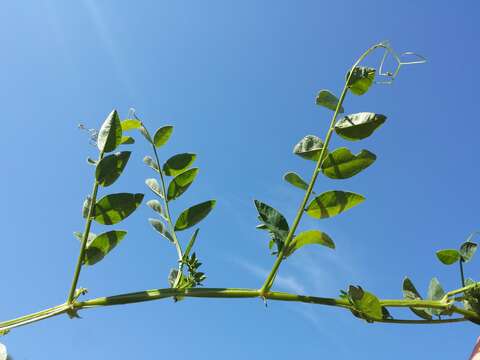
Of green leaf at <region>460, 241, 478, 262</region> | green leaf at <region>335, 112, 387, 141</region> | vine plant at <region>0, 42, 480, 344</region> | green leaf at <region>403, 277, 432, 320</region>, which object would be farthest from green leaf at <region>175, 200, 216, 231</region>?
green leaf at <region>460, 241, 478, 262</region>

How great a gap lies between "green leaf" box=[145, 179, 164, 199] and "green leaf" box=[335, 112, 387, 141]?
21.0 inches

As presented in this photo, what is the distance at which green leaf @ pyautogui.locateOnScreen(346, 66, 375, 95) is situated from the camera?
1084 mm

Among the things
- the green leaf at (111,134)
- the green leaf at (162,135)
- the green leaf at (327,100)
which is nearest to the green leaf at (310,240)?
the green leaf at (327,100)

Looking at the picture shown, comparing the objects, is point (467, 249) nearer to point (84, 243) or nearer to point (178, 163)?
point (178, 163)

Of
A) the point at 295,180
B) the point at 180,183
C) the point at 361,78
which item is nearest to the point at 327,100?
the point at 361,78

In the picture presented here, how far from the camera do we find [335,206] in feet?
3.39

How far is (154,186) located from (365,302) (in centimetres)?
67

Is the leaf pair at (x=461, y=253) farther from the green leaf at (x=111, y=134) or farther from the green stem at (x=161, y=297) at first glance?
the green leaf at (x=111, y=134)

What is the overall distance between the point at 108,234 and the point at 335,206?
1.62 feet

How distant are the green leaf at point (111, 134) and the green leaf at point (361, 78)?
0.54 metres

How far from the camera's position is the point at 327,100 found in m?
1.14

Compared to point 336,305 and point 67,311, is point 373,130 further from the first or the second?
point 67,311

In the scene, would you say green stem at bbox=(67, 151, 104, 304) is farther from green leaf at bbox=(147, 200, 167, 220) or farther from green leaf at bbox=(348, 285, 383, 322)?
green leaf at bbox=(348, 285, 383, 322)

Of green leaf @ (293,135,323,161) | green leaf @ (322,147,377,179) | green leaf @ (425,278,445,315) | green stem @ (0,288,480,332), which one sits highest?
green leaf @ (293,135,323,161)
